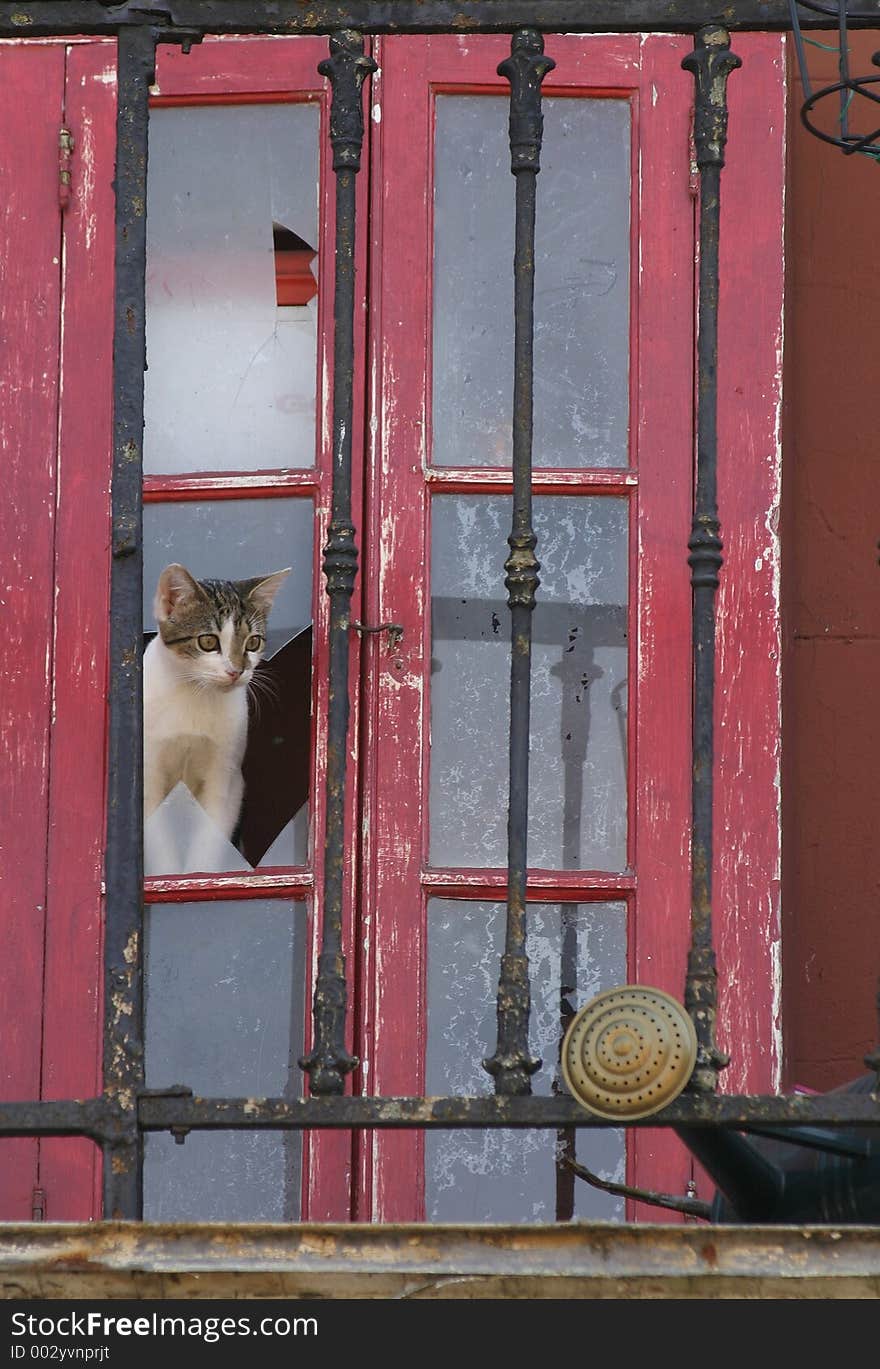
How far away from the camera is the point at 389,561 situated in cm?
331

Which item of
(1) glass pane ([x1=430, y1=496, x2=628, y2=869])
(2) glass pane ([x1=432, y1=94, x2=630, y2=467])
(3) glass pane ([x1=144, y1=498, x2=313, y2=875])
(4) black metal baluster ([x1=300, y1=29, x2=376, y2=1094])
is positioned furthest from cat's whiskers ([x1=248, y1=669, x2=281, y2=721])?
(4) black metal baluster ([x1=300, y1=29, x2=376, y2=1094])

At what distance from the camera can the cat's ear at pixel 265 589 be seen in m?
3.34

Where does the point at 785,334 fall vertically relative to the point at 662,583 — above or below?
above

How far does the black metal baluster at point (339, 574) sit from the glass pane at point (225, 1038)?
79 cm

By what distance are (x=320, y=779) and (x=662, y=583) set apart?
57 cm

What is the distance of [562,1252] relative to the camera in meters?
2.13

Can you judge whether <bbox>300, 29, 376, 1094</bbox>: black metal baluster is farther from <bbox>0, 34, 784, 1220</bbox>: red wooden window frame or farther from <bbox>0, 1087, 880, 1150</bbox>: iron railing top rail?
<bbox>0, 34, 784, 1220</bbox>: red wooden window frame

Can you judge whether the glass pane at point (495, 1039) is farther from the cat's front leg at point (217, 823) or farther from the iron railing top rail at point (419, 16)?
the iron railing top rail at point (419, 16)

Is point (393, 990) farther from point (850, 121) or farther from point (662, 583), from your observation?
point (850, 121)

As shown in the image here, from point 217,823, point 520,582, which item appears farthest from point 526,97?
point 217,823
